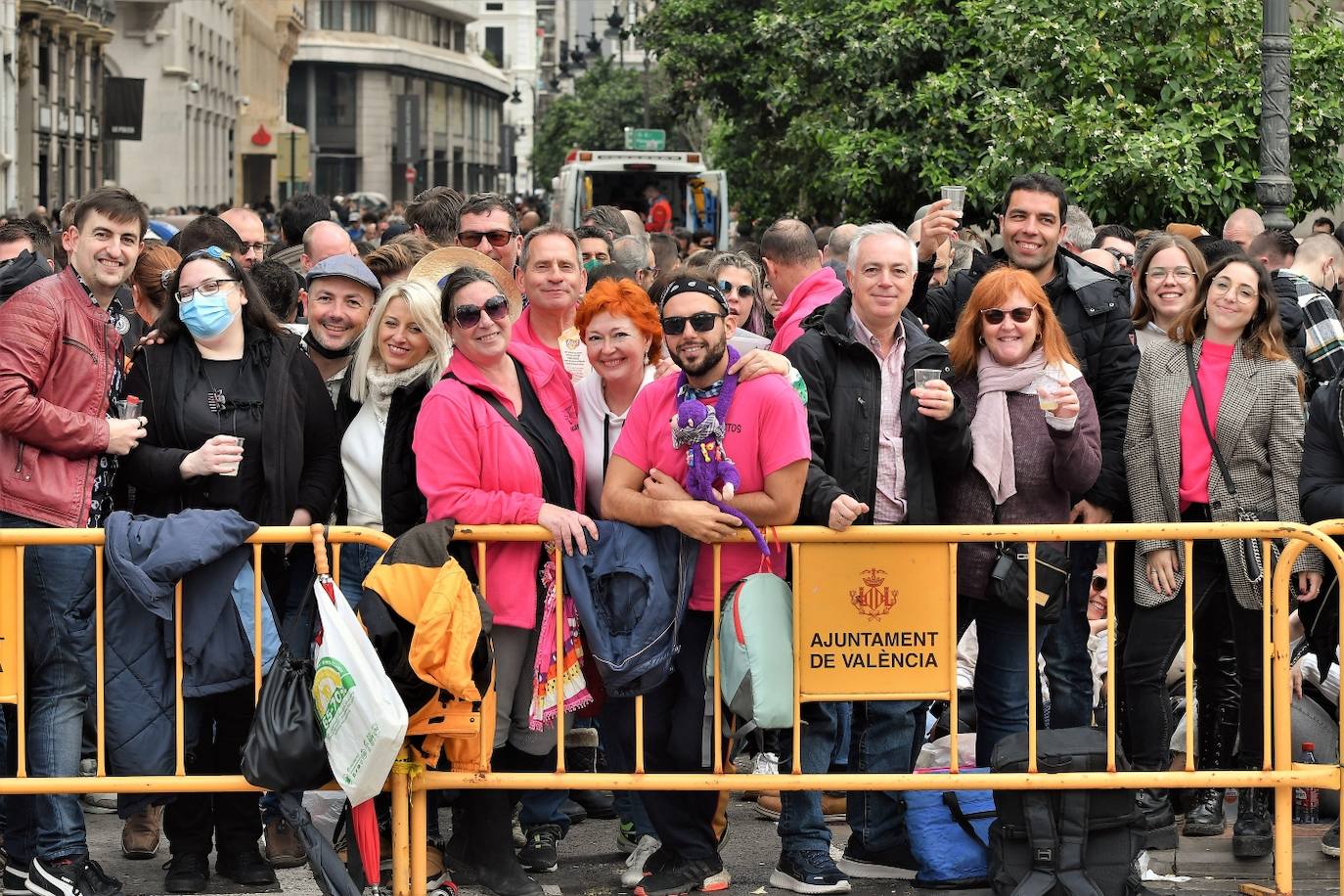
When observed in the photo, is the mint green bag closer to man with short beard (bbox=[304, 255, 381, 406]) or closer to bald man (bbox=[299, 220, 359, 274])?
man with short beard (bbox=[304, 255, 381, 406])

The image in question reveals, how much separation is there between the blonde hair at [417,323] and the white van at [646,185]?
956 inches

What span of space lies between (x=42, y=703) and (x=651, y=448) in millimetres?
2246

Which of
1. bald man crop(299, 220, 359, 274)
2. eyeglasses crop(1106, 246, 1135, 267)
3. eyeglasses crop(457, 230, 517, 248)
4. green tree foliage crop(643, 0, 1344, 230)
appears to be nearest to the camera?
eyeglasses crop(457, 230, 517, 248)

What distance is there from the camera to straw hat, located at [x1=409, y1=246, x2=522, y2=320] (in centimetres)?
696

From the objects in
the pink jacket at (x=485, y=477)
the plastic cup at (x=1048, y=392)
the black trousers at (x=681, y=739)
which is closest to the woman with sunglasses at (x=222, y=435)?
the pink jacket at (x=485, y=477)

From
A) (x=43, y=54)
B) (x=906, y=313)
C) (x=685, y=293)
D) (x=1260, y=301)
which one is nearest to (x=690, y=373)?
(x=685, y=293)

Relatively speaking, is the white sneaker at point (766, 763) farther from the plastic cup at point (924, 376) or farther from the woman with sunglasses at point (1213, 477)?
the plastic cup at point (924, 376)

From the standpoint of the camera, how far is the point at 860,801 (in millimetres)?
6664

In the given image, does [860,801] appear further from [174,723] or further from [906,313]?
[174,723]

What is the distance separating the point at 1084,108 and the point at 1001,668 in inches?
369

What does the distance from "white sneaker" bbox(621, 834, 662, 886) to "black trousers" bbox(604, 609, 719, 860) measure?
178 millimetres

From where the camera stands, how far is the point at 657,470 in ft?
20.0

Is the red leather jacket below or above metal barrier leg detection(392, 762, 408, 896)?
above

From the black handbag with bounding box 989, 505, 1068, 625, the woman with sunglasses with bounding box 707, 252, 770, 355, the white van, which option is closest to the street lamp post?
the woman with sunglasses with bounding box 707, 252, 770, 355
